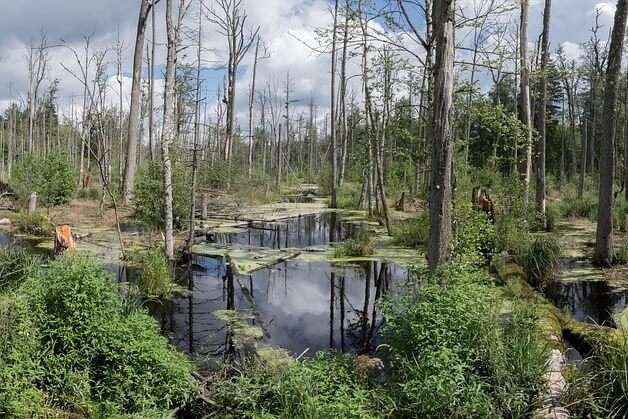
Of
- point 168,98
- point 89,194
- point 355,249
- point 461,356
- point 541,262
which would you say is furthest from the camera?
point 89,194

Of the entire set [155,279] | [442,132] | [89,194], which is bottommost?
[155,279]

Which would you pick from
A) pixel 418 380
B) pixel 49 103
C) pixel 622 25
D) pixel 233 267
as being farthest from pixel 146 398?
pixel 49 103

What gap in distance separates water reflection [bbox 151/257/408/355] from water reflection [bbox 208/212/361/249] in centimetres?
270

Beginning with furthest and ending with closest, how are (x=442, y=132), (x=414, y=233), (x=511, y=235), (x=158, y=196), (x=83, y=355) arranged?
(x=414, y=233) → (x=158, y=196) → (x=511, y=235) → (x=442, y=132) → (x=83, y=355)

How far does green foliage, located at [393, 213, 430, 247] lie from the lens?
496 inches

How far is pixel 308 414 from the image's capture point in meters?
4.05

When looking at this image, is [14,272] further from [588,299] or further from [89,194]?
[89,194]

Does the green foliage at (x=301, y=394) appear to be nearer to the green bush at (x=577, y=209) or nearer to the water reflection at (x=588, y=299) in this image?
the water reflection at (x=588, y=299)

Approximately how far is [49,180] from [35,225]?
3.04 meters

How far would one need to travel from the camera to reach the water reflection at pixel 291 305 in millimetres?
6707

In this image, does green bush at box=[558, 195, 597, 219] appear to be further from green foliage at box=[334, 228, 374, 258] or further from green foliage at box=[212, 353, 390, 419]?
green foliage at box=[212, 353, 390, 419]

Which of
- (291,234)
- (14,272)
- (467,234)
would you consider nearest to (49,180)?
(291,234)

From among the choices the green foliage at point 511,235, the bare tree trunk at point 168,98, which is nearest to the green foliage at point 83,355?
the bare tree trunk at point 168,98

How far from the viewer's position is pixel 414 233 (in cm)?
1301
